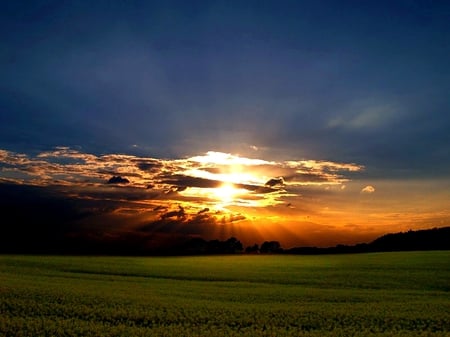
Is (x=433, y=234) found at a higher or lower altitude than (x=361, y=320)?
higher

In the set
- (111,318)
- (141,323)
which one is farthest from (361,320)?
(111,318)

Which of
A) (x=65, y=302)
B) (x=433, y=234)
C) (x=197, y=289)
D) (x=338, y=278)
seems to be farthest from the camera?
(x=433, y=234)

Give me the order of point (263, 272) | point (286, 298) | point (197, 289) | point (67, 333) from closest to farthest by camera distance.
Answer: point (67, 333) → point (286, 298) → point (197, 289) → point (263, 272)

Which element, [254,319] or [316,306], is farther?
[316,306]

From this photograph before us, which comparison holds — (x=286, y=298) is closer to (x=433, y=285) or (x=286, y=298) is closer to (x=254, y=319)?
(x=254, y=319)

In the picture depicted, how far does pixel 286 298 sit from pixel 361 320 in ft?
27.7

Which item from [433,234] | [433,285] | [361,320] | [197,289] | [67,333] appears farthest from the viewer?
[433,234]

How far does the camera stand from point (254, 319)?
2478 centimetres

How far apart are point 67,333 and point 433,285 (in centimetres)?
3399

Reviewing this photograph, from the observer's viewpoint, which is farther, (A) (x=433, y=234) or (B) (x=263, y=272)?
(A) (x=433, y=234)

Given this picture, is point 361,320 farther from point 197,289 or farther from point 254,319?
point 197,289

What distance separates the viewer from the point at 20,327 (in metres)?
21.3

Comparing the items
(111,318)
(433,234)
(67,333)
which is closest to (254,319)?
(111,318)

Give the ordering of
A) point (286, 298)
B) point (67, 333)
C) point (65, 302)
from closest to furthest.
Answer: point (67, 333)
point (65, 302)
point (286, 298)
